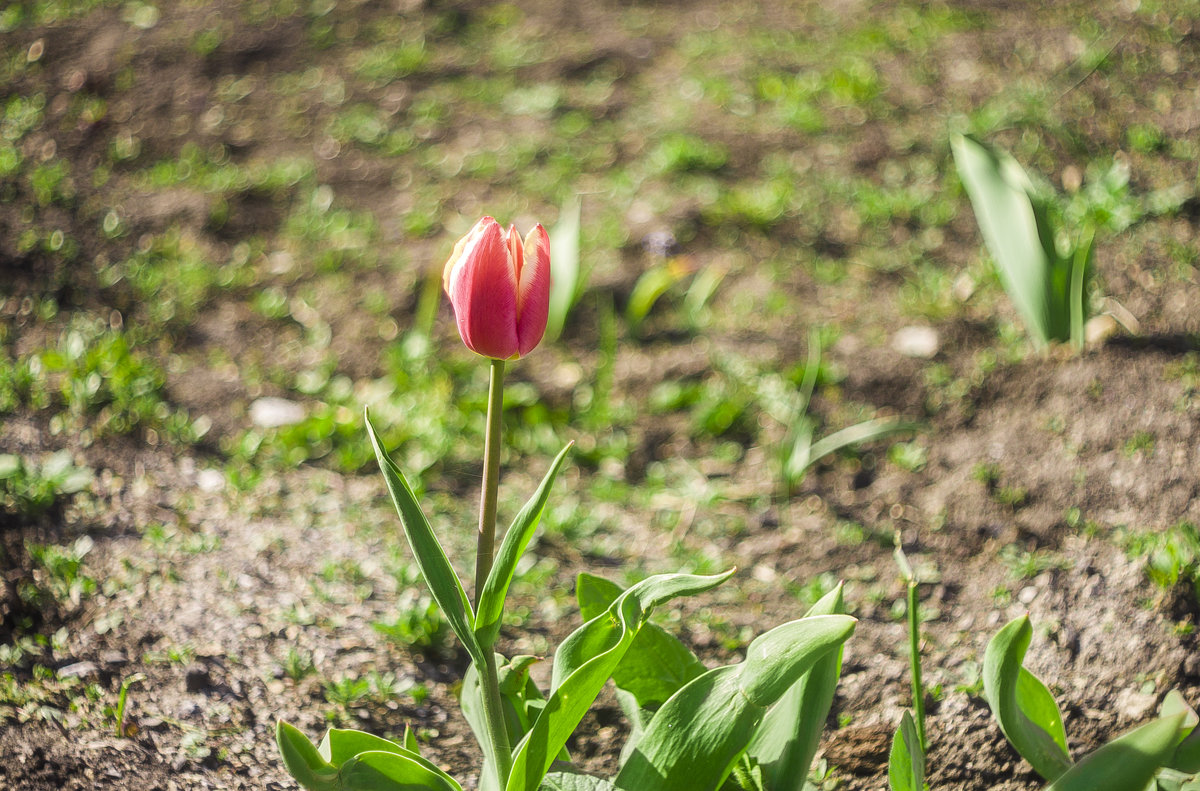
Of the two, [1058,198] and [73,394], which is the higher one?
[1058,198]

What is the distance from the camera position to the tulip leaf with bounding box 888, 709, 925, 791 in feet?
3.53

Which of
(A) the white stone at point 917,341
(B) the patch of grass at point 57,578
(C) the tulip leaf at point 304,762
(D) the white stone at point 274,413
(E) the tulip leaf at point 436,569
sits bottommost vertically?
(D) the white stone at point 274,413

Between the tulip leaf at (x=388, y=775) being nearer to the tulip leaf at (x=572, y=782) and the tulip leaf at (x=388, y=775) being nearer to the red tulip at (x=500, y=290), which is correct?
the tulip leaf at (x=572, y=782)

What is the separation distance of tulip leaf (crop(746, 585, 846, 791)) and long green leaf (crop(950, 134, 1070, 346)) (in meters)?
1.30

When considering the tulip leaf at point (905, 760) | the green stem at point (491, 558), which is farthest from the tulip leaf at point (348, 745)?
the tulip leaf at point (905, 760)

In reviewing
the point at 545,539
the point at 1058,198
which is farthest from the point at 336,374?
the point at 1058,198

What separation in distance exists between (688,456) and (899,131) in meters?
1.63

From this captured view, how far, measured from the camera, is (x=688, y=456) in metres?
2.33

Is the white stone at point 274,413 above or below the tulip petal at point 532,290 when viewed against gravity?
below

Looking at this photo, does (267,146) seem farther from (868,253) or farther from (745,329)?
(868,253)

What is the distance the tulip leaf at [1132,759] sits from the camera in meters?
0.97

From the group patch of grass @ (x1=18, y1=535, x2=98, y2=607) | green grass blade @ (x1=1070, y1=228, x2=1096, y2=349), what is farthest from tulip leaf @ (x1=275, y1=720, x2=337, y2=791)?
green grass blade @ (x1=1070, y1=228, x2=1096, y2=349)

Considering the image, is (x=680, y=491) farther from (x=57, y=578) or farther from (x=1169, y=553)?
(x=57, y=578)

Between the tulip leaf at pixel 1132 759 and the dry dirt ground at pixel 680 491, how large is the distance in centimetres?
37
